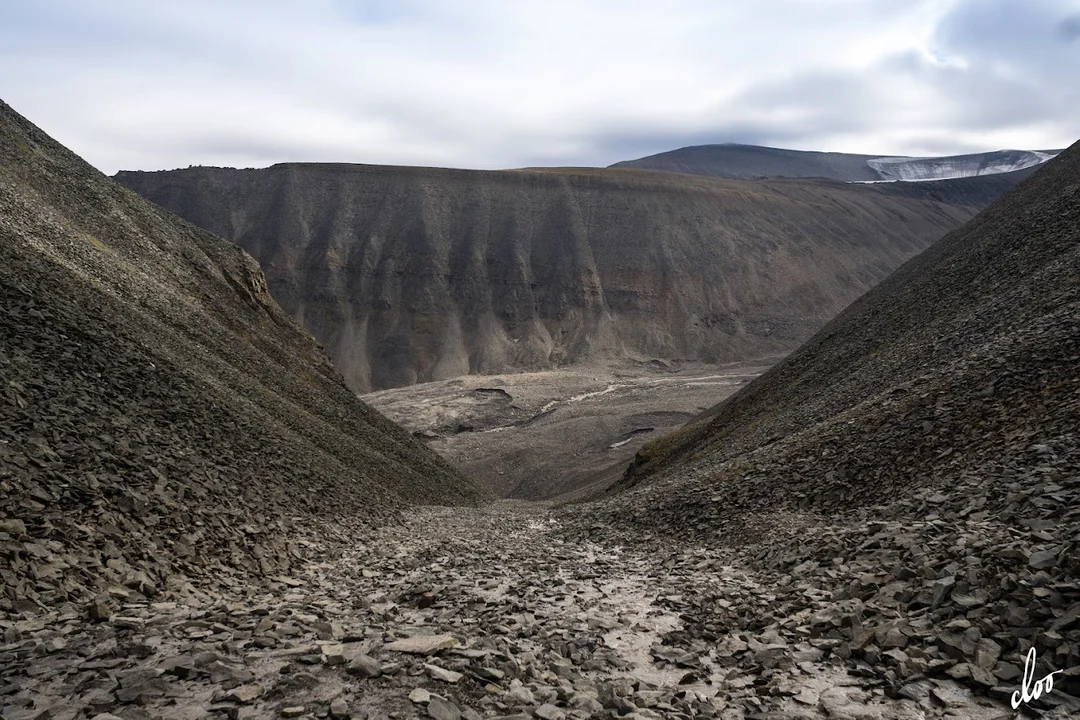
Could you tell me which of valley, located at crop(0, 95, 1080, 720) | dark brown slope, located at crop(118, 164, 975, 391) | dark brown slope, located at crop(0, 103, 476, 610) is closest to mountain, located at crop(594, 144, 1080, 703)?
valley, located at crop(0, 95, 1080, 720)

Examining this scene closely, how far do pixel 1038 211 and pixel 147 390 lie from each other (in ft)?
111

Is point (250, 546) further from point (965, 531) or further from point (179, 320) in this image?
point (179, 320)

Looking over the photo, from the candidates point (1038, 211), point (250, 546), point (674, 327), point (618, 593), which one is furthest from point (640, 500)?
point (674, 327)

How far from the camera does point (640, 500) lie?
24.1 m

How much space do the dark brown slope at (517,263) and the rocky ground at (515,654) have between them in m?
76.3

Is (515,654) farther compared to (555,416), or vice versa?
(555,416)

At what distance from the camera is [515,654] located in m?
9.55

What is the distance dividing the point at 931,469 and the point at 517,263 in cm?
8878
